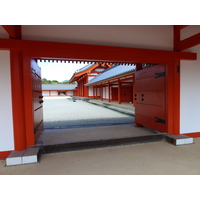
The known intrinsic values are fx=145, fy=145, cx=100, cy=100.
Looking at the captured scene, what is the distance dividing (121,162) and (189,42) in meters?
3.08

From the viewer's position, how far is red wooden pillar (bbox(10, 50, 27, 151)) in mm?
2801

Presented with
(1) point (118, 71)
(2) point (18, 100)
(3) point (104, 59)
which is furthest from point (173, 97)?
(1) point (118, 71)

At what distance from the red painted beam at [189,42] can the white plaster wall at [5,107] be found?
392 centimetres

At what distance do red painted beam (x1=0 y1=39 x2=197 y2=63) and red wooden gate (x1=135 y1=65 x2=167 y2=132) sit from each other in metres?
0.48

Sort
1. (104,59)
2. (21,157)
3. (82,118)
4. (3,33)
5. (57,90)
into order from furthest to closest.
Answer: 1. (57,90)
2. (82,118)
3. (104,59)
4. (3,33)
5. (21,157)

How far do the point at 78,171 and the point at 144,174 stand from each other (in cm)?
105

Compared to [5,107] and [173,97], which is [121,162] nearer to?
[173,97]

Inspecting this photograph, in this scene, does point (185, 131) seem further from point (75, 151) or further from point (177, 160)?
point (75, 151)

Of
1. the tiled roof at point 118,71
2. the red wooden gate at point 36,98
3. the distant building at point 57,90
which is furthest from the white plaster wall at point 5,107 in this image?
the distant building at point 57,90

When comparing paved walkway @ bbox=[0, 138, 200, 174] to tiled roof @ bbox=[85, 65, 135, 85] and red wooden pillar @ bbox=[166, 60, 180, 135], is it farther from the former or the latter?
tiled roof @ bbox=[85, 65, 135, 85]

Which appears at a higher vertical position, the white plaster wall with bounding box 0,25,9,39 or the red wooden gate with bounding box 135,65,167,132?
the white plaster wall with bounding box 0,25,9,39

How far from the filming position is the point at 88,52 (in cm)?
313

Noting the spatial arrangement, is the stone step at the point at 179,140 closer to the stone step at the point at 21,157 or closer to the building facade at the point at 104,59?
the building facade at the point at 104,59

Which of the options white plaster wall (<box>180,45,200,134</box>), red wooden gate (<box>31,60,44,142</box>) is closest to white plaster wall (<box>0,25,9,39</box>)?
red wooden gate (<box>31,60,44,142</box>)
